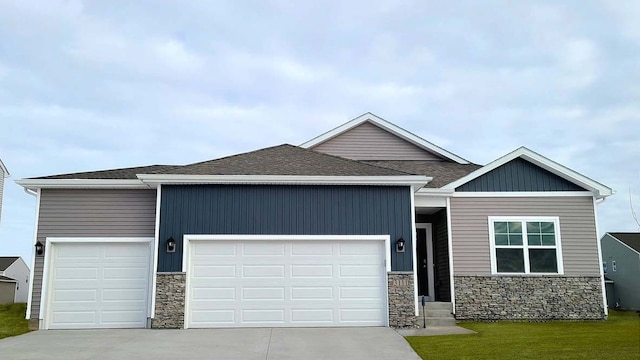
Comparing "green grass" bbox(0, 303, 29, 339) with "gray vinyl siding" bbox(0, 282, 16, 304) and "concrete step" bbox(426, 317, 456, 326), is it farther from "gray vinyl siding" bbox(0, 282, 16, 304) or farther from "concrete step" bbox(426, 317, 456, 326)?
"gray vinyl siding" bbox(0, 282, 16, 304)

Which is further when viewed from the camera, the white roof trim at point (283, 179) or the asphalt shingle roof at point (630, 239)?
the asphalt shingle roof at point (630, 239)

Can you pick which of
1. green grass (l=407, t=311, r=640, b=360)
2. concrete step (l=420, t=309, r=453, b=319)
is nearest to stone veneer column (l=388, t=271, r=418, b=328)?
concrete step (l=420, t=309, r=453, b=319)

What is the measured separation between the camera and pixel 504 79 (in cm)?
Answer: 1584

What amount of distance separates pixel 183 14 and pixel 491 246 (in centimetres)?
991

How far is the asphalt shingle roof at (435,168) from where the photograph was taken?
619 inches

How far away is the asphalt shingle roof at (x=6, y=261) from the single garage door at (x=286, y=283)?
22990 mm

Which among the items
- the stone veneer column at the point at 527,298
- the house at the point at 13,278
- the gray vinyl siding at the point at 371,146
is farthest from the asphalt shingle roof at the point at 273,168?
the house at the point at 13,278

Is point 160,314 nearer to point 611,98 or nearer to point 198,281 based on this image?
point 198,281

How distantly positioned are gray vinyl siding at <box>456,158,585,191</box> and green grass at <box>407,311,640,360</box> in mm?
3686

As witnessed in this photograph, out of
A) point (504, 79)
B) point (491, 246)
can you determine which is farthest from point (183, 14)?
point (491, 246)

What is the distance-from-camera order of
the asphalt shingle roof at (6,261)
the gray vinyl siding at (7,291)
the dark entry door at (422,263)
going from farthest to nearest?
the asphalt shingle roof at (6,261) < the gray vinyl siding at (7,291) < the dark entry door at (422,263)

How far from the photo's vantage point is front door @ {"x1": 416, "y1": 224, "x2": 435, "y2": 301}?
15806 millimetres

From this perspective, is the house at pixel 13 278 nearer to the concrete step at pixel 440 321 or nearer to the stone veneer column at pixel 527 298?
the concrete step at pixel 440 321

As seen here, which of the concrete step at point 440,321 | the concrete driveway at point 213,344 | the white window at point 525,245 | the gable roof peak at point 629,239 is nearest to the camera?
the concrete driveway at point 213,344
